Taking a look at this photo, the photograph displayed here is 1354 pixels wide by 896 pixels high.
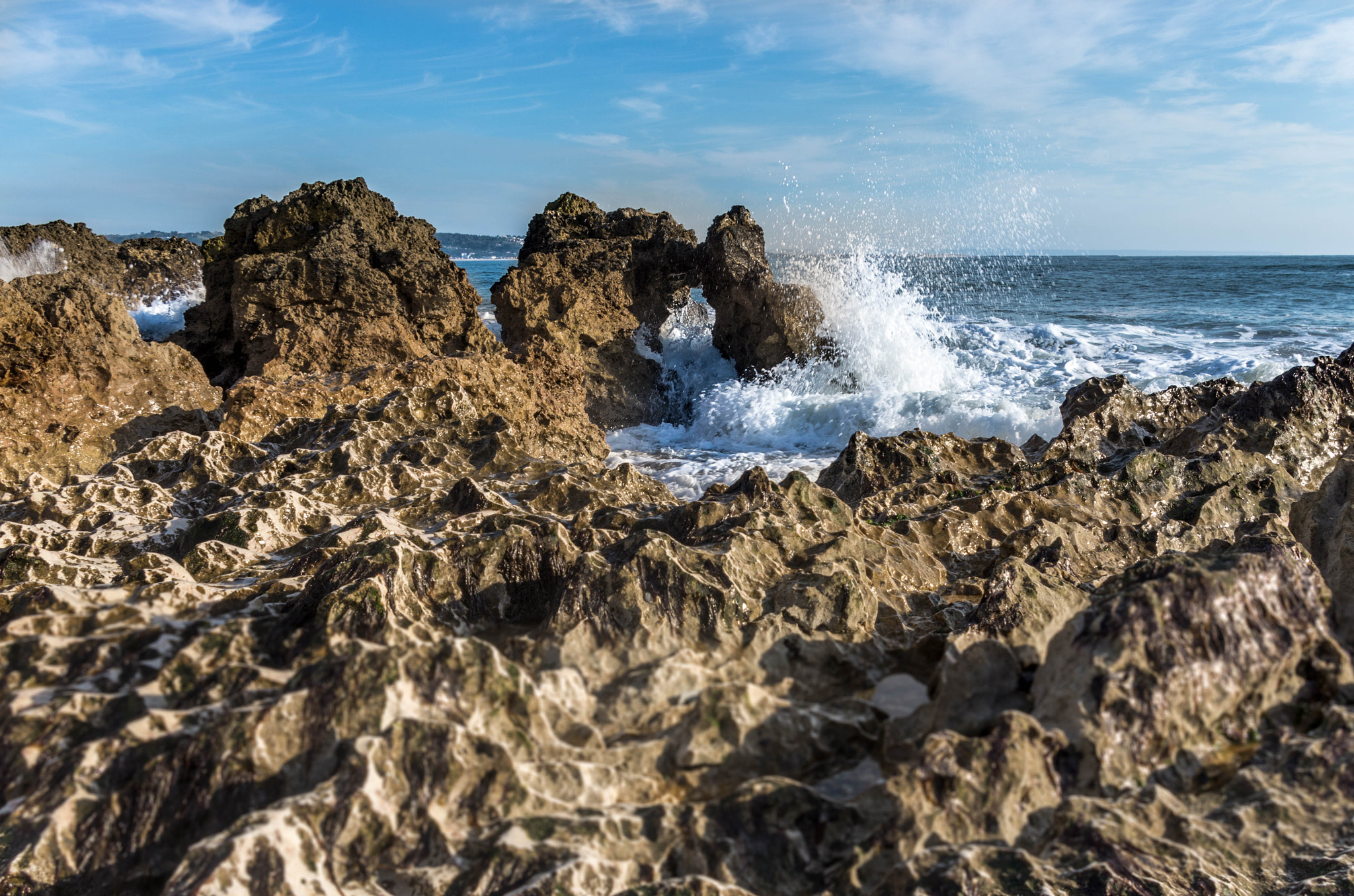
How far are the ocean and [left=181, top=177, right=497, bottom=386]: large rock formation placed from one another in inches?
89.7

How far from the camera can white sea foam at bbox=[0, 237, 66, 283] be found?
13445mm

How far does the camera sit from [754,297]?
11.8 m

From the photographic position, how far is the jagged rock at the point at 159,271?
16.8 meters

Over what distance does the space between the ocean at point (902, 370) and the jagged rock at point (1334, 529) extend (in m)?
4.26

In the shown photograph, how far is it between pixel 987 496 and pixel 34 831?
352 cm

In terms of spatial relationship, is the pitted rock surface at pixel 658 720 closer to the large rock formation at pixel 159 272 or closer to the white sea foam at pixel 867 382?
the white sea foam at pixel 867 382

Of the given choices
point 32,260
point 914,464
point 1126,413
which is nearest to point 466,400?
point 914,464

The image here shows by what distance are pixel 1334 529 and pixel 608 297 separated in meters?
9.17

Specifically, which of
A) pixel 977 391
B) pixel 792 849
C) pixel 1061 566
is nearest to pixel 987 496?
pixel 1061 566

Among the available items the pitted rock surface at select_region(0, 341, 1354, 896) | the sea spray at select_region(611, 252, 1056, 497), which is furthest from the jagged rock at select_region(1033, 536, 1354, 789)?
the sea spray at select_region(611, 252, 1056, 497)

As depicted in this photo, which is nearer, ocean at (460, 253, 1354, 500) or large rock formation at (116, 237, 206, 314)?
ocean at (460, 253, 1354, 500)

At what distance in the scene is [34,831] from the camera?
159 cm

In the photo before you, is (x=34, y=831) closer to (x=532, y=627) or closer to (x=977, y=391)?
(x=532, y=627)

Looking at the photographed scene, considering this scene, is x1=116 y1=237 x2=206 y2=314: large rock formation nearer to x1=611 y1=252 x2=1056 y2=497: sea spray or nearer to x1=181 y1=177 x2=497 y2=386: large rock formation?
x1=181 y1=177 x2=497 y2=386: large rock formation
